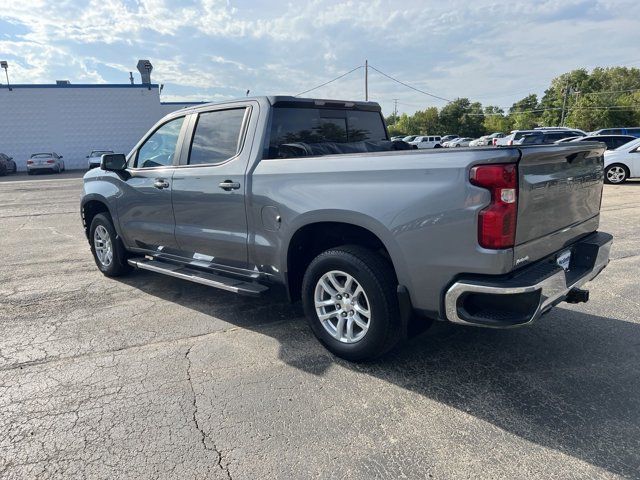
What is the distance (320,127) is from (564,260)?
2364 mm

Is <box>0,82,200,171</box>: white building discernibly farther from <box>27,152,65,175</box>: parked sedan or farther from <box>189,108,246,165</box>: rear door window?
<box>189,108,246,165</box>: rear door window

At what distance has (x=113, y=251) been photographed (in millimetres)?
5645

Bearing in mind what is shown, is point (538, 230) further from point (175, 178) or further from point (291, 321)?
point (175, 178)

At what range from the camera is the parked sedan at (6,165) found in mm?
29153

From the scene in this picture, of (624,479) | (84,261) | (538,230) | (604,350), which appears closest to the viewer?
(624,479)

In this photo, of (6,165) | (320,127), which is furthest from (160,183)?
(6,165)

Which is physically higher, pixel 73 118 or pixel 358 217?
pixel 73 118

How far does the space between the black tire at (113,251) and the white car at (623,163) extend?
15.2 meters

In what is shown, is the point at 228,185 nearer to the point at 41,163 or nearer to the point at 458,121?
the point at 41,163

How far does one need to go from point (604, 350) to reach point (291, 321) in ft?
8.53

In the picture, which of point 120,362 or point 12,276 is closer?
point 120,362

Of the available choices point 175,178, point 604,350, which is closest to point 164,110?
point 175,178

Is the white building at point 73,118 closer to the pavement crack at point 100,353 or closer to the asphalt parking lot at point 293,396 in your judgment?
the asphalt parking lot at point 293,396

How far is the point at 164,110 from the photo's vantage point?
38.1 m
